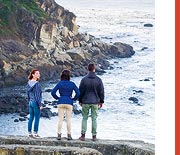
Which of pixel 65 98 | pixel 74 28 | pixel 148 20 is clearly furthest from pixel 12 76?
pixel 65 98

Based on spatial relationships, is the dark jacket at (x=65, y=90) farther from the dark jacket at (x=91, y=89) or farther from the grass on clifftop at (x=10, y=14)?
the grass on clifftop at (x=10, y=14)

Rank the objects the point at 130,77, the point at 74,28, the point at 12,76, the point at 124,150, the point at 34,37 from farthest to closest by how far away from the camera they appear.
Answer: the point at 74,28 < the point at 34,37 < the point at 130,77 < the point at 12,76 < the point at 124,150

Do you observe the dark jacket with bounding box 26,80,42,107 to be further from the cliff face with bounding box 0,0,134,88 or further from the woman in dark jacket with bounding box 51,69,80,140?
the cliff face with bounding box 0,0,134,88

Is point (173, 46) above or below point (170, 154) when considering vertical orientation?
above

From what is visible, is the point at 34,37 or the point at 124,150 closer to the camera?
the point at 124,150

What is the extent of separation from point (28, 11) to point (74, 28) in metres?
7.20

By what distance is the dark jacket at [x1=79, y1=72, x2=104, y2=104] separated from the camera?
21.6ft

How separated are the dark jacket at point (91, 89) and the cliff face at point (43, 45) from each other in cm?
3803

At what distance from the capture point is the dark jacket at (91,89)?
6.59 m

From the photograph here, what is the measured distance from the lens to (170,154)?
3320 mm

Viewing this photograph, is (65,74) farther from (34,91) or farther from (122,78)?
(122,78)

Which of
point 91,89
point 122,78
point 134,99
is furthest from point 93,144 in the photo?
point 122,78

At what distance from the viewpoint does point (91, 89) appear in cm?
659

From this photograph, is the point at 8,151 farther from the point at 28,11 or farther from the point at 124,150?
the point at 28,11
